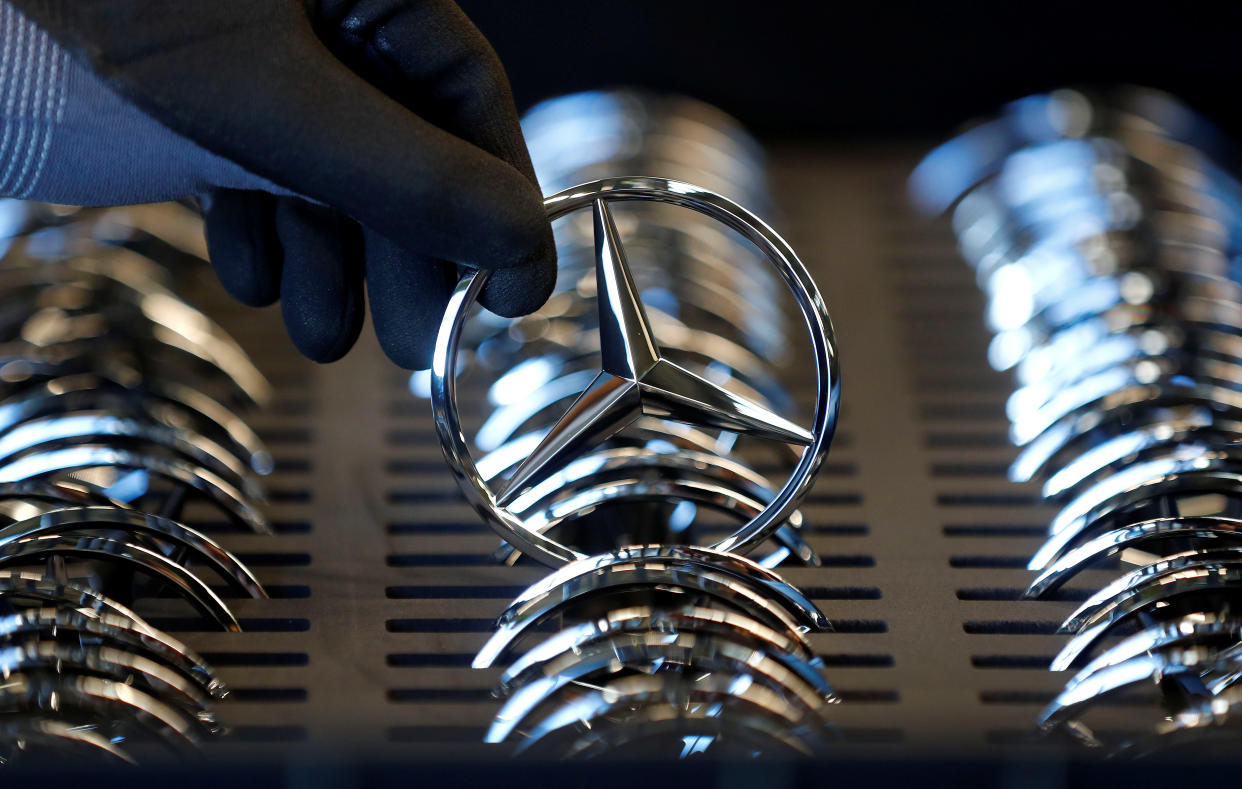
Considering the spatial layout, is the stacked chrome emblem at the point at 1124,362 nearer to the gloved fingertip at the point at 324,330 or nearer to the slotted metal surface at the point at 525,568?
the slotted metal surface at the point at 525,568

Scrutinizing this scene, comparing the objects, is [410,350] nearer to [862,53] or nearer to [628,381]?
[628,381]

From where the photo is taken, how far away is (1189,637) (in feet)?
1.82

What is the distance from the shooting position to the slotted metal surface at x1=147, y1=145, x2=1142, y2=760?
20.8 inches

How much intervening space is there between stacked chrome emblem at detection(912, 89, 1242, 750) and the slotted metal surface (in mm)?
24

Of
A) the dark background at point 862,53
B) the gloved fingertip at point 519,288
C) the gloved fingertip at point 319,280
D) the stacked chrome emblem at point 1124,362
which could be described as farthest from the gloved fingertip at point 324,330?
the dark background at point 862,53

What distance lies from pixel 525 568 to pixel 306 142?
0.86 ft

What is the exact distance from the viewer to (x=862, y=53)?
4.12 ft

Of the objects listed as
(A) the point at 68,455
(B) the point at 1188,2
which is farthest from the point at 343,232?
(B) the point at 1188,2

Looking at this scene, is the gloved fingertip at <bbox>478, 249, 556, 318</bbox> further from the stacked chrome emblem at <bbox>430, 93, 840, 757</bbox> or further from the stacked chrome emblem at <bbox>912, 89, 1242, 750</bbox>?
the stacked chrome emblem at <bbox>912, 89, 1242, 750</bbox>

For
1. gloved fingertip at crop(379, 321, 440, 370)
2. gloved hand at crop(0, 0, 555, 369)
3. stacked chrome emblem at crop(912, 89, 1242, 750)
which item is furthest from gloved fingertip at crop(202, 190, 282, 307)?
stacked chrome emblem at crop(912, 89, 1242, 750)

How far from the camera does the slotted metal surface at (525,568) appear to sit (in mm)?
529

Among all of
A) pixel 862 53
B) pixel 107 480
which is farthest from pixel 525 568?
pixel 862 53

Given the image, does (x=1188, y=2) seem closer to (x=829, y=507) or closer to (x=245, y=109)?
(x=829, y=507)

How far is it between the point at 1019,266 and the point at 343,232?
60 cm
